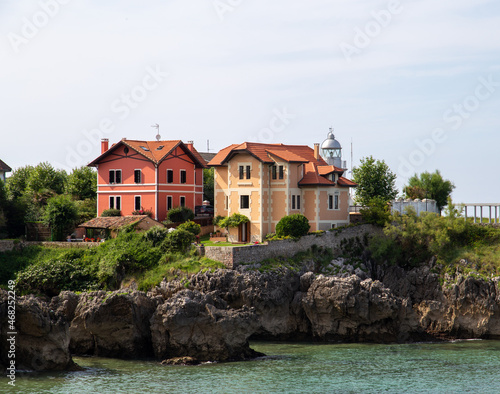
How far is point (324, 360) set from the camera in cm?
4303

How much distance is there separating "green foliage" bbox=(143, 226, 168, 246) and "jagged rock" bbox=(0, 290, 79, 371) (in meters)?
16.6

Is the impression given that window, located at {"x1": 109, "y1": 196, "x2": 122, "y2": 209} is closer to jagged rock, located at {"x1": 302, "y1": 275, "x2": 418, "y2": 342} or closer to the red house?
the red house

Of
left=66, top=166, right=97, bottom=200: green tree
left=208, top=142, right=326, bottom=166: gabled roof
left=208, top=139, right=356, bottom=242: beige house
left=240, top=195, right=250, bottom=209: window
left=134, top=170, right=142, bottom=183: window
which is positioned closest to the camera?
left=208, top=139, right=356, bottom=242: beige house

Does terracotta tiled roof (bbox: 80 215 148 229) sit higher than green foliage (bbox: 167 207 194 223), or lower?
lower

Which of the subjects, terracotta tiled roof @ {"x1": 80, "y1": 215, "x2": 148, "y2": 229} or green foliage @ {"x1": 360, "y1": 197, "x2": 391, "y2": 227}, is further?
green foliage @ {"x1": 360, "y1": 197, "x2": 391, "y2": 227}

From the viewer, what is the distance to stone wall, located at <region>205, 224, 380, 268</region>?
51.4 m

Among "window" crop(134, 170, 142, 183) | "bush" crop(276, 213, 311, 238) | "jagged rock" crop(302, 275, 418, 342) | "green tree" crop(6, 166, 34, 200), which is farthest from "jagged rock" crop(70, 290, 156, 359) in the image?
"green tree" crop(6, 166, 34, 200)

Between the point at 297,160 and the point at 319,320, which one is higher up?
the point at 297,160

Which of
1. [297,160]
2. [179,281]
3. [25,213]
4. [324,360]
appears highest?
[297,160]

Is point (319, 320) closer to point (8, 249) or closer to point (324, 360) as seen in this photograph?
point (324, 360)

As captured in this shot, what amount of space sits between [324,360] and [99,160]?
31478 millimetres

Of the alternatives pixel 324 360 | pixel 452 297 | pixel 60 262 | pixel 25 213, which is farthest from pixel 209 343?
pixel 25 213

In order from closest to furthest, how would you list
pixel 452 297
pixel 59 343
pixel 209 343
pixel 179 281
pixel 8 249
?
pixel 59 343 < pixel 209 343 < pixel 179 281 < pixel 452 297 < pixel 8 249

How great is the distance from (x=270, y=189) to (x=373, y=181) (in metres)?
16.7
